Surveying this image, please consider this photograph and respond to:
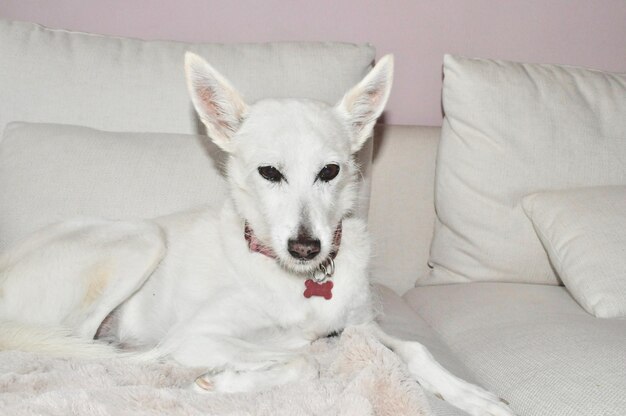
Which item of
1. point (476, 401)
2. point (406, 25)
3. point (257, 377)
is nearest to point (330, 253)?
point (257, 377)

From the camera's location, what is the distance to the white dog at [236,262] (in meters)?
1.66

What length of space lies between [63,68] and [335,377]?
142 cm

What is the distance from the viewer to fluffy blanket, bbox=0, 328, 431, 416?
122cm

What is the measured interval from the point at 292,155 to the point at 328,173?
5.3 inches

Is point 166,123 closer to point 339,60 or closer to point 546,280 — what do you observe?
point 339,60

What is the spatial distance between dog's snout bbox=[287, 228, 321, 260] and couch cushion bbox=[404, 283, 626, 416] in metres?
0.56

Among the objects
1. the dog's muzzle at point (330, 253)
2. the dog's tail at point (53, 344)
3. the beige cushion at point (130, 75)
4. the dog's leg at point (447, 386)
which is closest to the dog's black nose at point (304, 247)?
Result: the dog's muzzle at point (330, 253)

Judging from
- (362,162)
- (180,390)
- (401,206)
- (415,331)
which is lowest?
(415,331)

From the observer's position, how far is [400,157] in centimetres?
248

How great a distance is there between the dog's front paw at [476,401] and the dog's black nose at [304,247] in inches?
18.7

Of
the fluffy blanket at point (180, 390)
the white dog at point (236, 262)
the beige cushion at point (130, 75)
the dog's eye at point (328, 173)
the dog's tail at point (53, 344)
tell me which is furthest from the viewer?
the beige cushion at point (130, 75)

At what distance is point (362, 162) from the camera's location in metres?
2.29

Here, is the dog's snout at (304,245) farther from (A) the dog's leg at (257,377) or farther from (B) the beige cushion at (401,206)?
(B) the beige cushion at (401,206)

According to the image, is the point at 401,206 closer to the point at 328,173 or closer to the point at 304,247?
the point at 328,173
